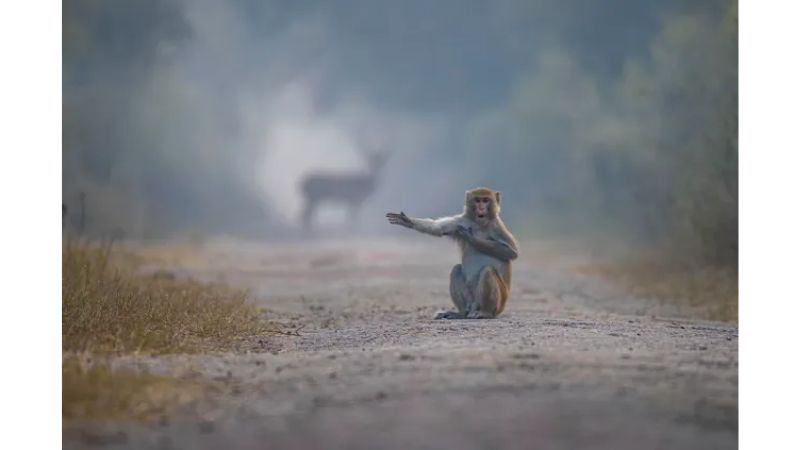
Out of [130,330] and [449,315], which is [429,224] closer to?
[449,315]

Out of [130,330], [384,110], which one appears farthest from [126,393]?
[384,110]

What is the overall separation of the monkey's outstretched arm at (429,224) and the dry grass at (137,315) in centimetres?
178

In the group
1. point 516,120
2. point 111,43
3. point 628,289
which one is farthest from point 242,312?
point 628,289

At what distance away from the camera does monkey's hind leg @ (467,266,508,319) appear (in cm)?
783

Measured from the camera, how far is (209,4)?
1014cm

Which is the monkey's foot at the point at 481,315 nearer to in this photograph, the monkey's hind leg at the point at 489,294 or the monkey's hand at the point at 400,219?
the monkey's hind leg at the point at 489,294

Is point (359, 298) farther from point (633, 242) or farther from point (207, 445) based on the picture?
point (207, 445)

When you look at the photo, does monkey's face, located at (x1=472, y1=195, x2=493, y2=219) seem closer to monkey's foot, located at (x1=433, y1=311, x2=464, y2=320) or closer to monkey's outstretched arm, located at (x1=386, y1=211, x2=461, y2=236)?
monkey's outstretched arm, located at (x1=386, y1=211, x2=461, y2=236)

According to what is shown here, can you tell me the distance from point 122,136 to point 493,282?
5005mm

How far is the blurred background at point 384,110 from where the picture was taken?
10.1m

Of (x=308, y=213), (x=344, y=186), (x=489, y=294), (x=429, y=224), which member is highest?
(x=344, y=186)

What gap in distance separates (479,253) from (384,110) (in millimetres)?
3583

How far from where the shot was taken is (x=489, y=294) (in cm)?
788

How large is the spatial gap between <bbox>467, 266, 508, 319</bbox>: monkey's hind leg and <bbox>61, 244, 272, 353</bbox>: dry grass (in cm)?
210
